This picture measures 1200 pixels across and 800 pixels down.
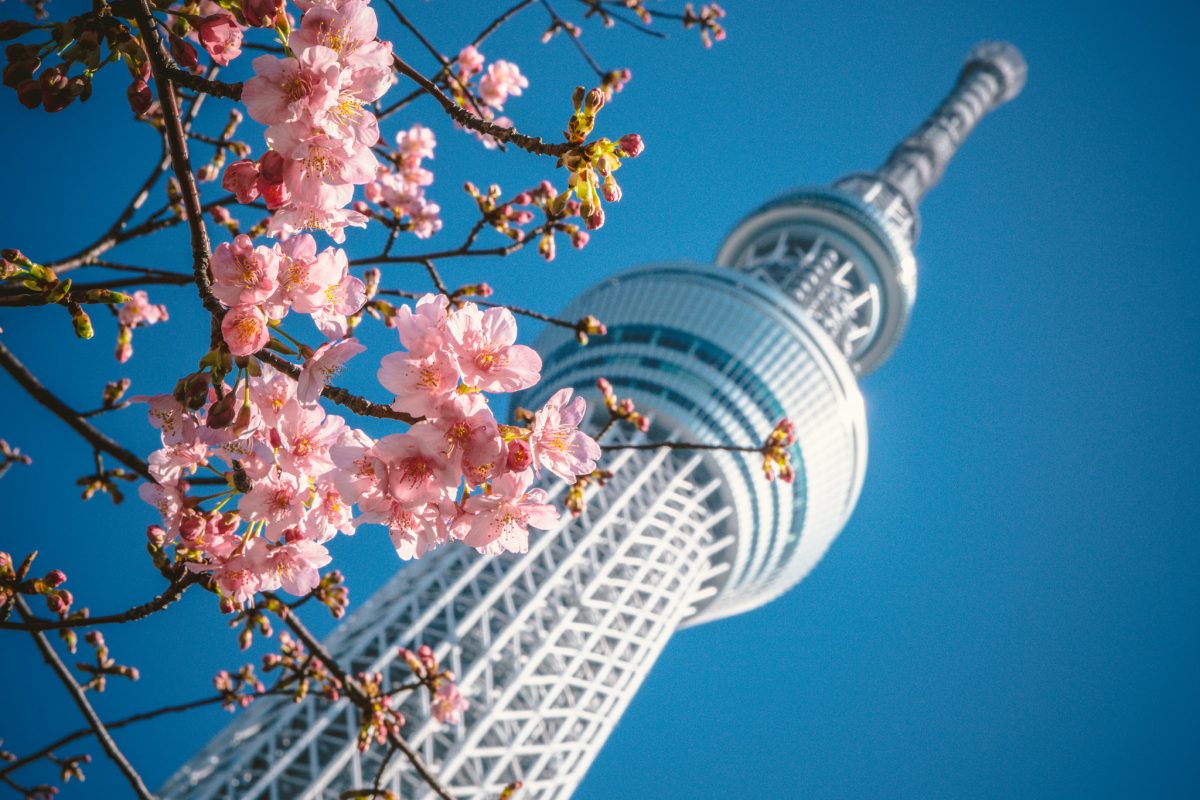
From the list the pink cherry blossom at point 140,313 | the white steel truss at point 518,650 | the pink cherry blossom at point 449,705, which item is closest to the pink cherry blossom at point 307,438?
the pink cherry blossom at point 449,705

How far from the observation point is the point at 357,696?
3.06 metres

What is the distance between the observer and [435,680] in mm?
3404

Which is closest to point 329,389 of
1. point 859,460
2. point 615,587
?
point 615,587

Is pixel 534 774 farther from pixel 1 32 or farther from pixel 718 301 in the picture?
pixel 1 32

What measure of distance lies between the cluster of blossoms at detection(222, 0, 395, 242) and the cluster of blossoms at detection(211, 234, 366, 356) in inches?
4.7

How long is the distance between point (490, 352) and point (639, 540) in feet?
84.4

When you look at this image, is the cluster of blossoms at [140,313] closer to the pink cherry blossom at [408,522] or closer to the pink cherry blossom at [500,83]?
the pink cherry blossom at [500,83]

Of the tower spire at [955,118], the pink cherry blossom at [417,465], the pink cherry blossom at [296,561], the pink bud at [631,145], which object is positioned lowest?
the pink cherry blossom at [296,561]

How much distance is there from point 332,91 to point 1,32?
0.68 m

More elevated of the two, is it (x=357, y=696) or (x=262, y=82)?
(x=262, y=82)

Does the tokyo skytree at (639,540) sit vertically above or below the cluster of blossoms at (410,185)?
above

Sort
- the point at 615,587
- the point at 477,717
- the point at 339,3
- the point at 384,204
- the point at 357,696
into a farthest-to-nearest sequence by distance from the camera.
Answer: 1. the point at 615,587
2. the point at 477,717
3. the point at 384,204
4. the point at 357,696
5. the point at 339,3

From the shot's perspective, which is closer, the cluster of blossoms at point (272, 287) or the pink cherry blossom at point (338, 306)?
the cluster of blossoms at point (272, 287)

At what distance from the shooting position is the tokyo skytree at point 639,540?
63.3ft
